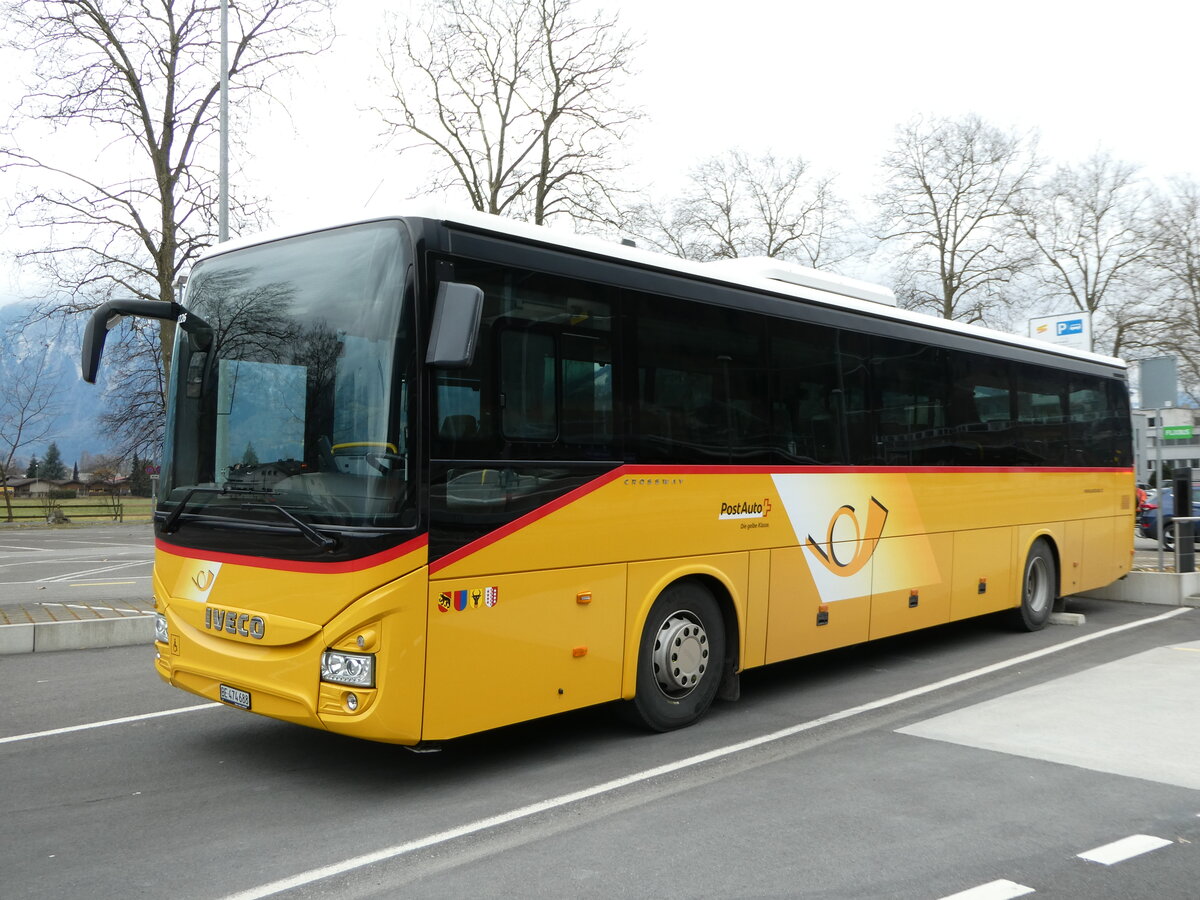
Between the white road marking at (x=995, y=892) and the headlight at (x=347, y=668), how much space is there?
2.86 m

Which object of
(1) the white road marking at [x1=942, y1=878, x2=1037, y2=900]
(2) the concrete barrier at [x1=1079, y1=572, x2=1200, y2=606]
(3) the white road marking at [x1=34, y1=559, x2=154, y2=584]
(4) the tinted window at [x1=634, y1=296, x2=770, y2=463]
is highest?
(4) the tinted window at [x1=634, y1=296, x2=770, y2=463]

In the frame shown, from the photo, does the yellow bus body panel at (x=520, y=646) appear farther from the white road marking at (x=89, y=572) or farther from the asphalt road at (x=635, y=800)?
the white road marking at (x=89, y=572)

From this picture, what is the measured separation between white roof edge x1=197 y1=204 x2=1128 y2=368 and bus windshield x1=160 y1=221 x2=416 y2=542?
113 mm

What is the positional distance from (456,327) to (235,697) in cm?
246

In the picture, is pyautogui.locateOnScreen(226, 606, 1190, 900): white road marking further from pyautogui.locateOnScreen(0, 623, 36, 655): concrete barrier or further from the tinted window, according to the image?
pyautogui.locateOnScreen(0, 623, 36, 655): concrete barrier

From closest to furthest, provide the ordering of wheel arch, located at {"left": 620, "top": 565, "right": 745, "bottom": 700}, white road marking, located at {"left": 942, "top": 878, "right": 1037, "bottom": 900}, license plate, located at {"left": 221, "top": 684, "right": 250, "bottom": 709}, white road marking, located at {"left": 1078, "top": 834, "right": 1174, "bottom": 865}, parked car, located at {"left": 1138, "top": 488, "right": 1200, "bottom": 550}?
white road marking, located at {"left": 942, "top": 878, "right": 1037, "bottom": 900} → white road marking, located at {"left": 1078, "top": 834, "right": 1174, "bottom": 865} → license plate, located at {"left": 221, "top": 684, "right": 250, "bottom": 709} → wheel arch, located at {"left": 620, "top": 565, "right": 745, "bottom": 700} → parked car, located at {"left": 1138, "top": 488, "right": 1200, "bottom": 550}

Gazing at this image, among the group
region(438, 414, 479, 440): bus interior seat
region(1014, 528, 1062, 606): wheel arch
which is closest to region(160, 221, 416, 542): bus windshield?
region(438, 414, 479, 440): bus interior seat

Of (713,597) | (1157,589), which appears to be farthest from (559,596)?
(1157,589)

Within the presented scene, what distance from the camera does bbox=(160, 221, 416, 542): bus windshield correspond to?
5238 mm

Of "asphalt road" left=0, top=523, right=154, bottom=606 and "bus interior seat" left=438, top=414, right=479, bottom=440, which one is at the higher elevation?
"bus interior seat" left=438, top=414, right=479, bottom=440

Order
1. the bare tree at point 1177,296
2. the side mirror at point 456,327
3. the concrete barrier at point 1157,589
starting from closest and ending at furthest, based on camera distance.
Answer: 1. the side mirror at point 456,327
2. the concrete barrier at point 1157,589
3. the bare tree at point 1177,296

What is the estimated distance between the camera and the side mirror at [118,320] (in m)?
5.90

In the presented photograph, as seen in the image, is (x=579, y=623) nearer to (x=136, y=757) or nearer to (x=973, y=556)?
(x=136, y=757)

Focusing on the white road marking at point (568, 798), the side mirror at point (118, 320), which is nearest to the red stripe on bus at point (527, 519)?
the white road marking at point (568, 798)
